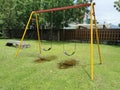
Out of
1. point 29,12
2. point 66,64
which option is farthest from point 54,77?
point 29,12

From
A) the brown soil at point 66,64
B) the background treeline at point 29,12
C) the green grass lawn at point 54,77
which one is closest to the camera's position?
the green grass lawn at point 54,77

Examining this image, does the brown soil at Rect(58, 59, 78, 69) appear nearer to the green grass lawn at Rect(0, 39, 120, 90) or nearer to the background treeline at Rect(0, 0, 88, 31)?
the green grass lawn at Rect(0, 39, 120, 90)

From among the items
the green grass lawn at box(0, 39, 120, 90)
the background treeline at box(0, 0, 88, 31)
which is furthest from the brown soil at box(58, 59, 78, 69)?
the background treeline at box(0, 0, 88, 31)

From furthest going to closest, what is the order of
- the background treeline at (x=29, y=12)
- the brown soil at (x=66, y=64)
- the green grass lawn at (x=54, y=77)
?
the background treeline at (x=29, y=12), the brown soil at (x=66, y=64), the green grass lawn at (x=54, y=77)

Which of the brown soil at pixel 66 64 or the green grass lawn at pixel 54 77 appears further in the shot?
the brown soil at pixel 66 64

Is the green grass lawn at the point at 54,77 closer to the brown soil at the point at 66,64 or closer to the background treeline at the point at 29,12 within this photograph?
the brown soil at the point at 66,64

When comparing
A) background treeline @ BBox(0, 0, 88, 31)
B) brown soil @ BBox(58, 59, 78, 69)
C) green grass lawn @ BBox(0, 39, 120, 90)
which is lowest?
green grass lawn @ BBox(0, 39, 120, 90)

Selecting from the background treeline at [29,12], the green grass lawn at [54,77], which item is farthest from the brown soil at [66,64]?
the background treeline at [29,12]

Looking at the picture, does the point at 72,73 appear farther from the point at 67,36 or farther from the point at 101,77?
the point at 67,36

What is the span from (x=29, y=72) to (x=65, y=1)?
12560 mm

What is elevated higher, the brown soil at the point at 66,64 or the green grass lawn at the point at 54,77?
the brown soil at the point at 66,64

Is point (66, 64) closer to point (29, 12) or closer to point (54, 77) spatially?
point (54, 77)

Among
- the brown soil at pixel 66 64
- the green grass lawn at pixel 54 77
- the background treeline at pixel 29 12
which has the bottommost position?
the green grass lawn at pixel 54 77

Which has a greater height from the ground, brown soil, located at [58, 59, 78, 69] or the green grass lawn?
brown soil, located at [58, 59, 78, 69]
